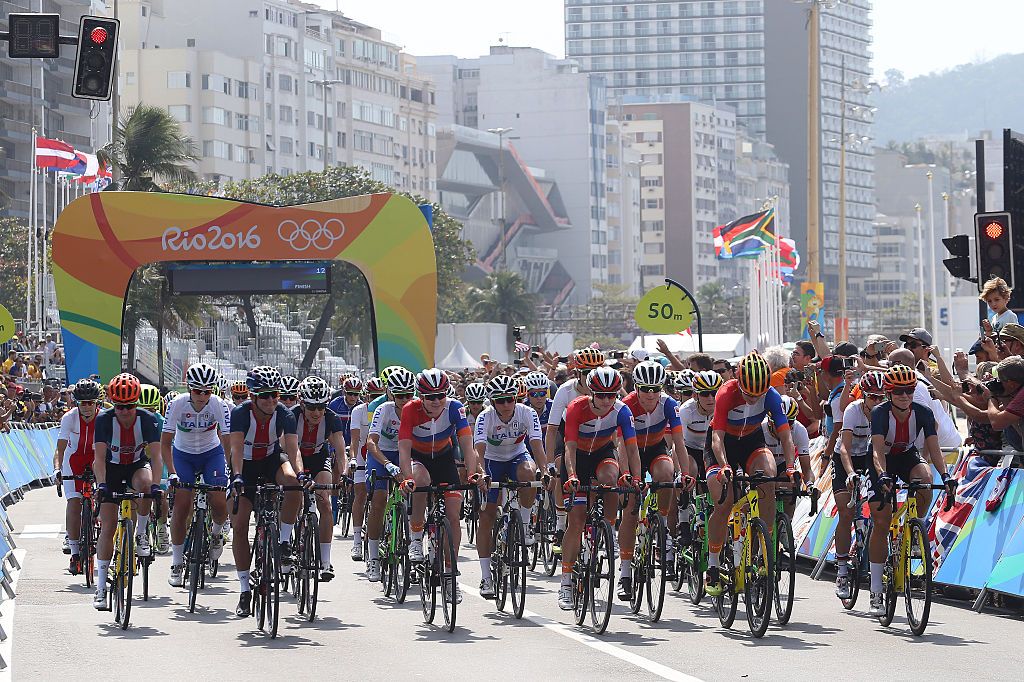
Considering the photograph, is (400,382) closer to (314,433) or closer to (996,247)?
(314,433)

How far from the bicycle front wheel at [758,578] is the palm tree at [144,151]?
4993 cm

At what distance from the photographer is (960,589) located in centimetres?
1462

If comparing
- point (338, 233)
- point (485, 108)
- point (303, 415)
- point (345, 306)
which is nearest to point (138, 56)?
point (345, 306)

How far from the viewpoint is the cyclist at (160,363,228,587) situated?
48.8 ft

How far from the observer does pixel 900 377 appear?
41.9 feet

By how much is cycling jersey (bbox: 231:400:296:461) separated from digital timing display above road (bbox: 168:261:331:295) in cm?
2445

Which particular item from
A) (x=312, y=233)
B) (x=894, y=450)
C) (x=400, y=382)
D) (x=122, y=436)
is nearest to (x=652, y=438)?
(x=400, y=382)

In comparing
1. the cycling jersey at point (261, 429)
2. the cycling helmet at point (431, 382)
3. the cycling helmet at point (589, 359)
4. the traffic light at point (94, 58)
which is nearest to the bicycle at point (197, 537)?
the cycling jersey at point (261, 429)

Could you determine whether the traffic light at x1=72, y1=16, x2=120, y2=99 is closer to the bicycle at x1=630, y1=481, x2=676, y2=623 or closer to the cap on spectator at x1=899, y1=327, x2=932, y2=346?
the bicycle at x1=630, y1=481, x2=676, y2=623

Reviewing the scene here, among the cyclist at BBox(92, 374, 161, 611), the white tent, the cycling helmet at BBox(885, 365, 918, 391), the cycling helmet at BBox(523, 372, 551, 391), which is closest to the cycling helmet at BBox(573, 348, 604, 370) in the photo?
the cycling helmet at BBox(523, 372, 551, 391)

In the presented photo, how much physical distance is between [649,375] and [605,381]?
2.69 feet

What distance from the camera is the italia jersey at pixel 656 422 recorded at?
14383 millimetres

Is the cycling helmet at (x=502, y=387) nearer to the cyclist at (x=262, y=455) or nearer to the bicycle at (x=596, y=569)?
the bicycle at (x=596, y=569)

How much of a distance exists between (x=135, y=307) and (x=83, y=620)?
4527 centimetres
